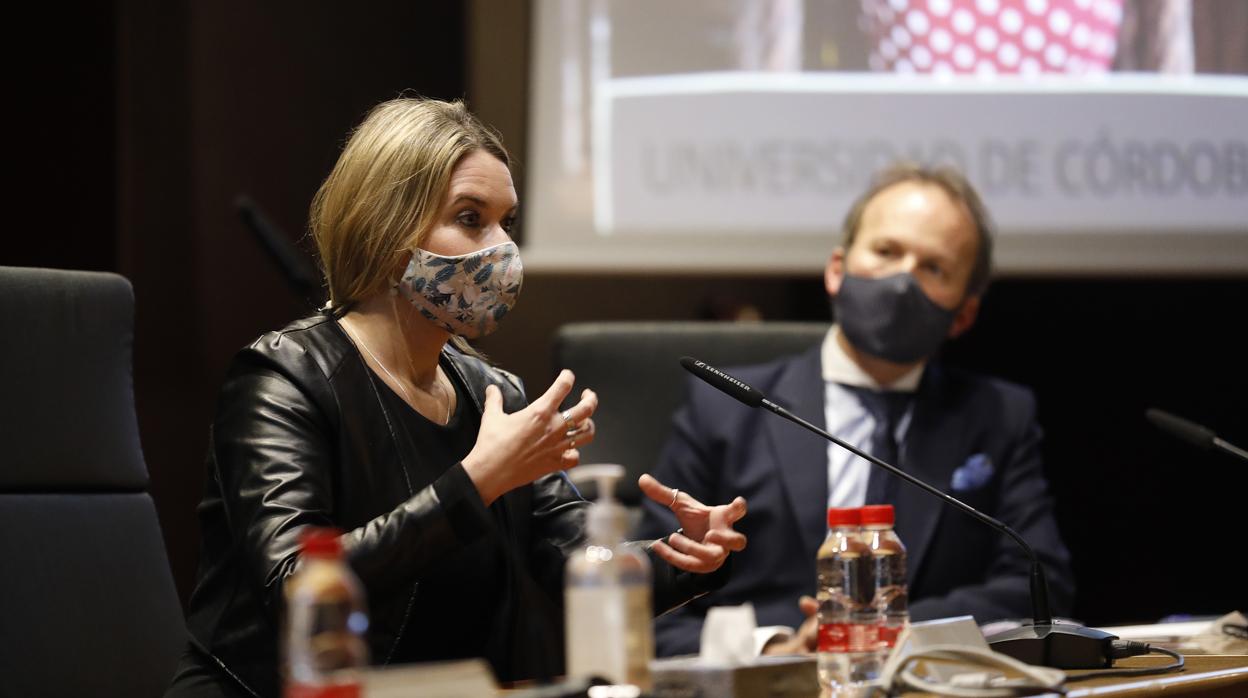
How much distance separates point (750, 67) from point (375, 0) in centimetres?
120

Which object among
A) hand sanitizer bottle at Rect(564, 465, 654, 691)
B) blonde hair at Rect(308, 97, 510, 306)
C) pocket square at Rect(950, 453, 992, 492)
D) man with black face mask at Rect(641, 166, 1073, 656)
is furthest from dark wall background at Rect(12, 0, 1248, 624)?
hand sanitizer bottle at Rect(564, 465, 654, 691)

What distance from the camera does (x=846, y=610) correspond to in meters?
1.39

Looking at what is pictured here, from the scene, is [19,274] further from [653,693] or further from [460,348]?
[653,693]

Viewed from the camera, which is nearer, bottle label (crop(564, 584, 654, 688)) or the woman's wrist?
bottle label (crop(564, 584, 654, 688))

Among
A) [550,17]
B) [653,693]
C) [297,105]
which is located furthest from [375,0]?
[653,693]

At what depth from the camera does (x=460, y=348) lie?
6.70 feet

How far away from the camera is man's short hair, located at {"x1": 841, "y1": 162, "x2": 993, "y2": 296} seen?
2.74 meters

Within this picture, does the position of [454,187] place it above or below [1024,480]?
above

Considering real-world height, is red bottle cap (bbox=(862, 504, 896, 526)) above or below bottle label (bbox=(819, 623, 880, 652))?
above

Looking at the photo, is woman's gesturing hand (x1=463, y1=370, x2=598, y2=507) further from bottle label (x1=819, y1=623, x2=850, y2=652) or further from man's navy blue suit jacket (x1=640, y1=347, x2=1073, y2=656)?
Answer: man's navy blue suit jacket (x1=640, y1=347, x2=1073, y2=656)

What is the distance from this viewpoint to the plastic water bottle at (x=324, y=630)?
0.79m

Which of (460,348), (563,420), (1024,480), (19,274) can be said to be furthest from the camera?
(1024,480)

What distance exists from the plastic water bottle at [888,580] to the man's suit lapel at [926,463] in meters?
0.92

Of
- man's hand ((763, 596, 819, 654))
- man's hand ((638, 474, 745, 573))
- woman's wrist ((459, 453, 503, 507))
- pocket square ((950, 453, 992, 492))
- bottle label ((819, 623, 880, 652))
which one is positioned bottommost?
man's hand ((763, 596, 819, 654))
